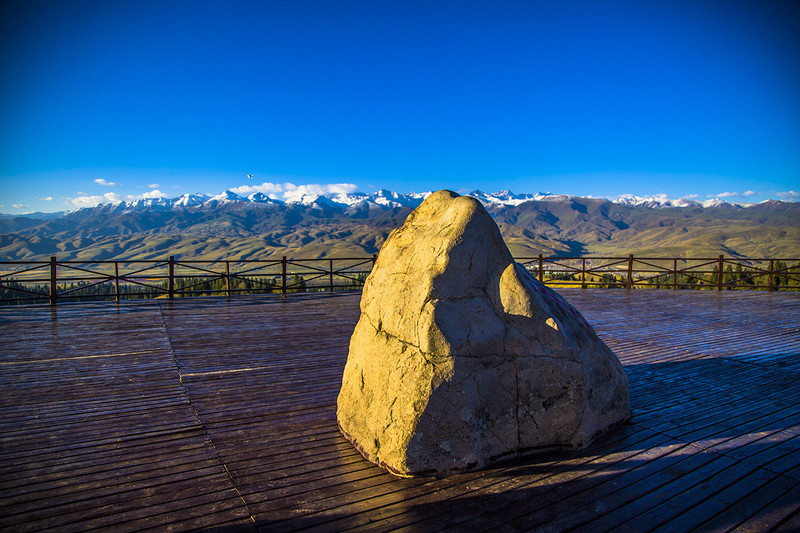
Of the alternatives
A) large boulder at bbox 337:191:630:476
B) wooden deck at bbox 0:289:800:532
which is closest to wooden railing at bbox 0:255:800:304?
wooden deck at bbox 0:289:800:532

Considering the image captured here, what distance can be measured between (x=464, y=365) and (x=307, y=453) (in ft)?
5.67

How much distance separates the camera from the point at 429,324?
370 cm

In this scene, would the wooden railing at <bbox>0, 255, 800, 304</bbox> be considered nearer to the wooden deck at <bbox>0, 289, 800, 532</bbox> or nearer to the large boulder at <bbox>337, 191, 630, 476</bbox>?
the wooden deck at <bbox>0, 289, 800, 532</bbox>

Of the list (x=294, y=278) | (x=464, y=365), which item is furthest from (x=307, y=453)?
(x=294, y=278)

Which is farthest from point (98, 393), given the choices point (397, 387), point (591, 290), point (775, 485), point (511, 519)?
point (591, 290)

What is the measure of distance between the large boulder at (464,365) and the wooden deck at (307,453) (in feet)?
0.77

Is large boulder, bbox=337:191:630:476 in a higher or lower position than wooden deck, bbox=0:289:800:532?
higher

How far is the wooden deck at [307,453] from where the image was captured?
10.3 ft

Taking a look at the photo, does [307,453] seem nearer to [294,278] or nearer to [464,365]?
[464,365]

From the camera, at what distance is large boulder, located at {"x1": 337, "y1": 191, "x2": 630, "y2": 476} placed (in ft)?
11.9

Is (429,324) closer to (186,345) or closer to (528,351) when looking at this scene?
(528,351)

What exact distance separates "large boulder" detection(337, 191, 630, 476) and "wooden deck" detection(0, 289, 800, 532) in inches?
9.2

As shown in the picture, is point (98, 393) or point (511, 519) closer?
point (511, 519)

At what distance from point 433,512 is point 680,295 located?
1596cm
